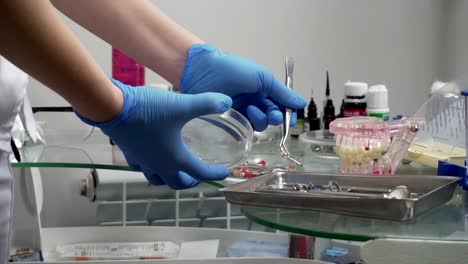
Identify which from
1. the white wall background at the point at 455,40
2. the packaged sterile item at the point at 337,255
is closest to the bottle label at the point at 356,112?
the packaged sterile item at the point at 337,255

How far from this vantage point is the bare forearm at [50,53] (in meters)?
0.72

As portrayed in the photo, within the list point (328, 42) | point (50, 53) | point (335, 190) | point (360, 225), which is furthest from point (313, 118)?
point (50, 53)

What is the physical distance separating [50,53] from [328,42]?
5.83 ft

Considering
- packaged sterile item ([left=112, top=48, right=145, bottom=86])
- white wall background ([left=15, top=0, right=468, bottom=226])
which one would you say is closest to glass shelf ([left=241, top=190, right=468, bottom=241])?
packaged sterile item ([left=112, top=48, right=145, bottom=86])

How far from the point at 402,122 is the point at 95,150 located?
2.65ft

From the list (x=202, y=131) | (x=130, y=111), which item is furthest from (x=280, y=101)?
(x=130, y=111)

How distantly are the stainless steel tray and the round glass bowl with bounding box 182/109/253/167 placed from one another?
0.29 ft

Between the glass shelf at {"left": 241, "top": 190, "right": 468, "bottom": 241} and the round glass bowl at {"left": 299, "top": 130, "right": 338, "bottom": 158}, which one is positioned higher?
the round glass bowl at {"left": 299, "top": 130, "right": 338, "bottom": 158}

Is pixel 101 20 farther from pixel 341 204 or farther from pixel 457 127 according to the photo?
pixel 457 127

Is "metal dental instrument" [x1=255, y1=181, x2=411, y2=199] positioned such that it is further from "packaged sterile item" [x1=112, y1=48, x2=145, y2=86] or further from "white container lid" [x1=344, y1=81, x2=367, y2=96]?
"packaged sterile item" [x1=112, y1=48, x2=145, y2=86]

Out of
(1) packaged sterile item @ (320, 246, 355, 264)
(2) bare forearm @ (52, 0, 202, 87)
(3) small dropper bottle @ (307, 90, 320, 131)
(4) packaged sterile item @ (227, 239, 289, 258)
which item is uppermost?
(2) bare forearm @ (52, 0, 202, 87)

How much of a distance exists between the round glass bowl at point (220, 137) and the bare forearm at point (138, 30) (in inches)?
4.4

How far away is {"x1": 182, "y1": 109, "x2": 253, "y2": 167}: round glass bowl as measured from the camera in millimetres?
1166

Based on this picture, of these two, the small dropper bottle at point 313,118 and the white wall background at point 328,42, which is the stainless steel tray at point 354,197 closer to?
the small dropper bottle at point 313,118
